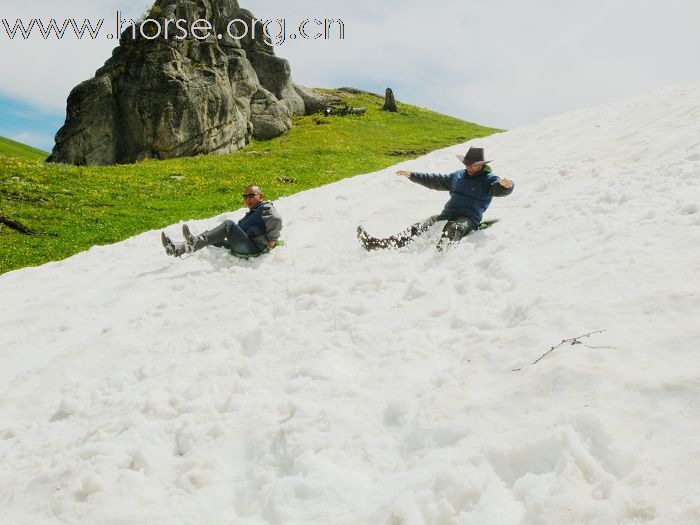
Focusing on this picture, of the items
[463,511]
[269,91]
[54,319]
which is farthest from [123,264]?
[269,91]

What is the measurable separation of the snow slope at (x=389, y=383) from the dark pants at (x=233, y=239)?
0.31 m

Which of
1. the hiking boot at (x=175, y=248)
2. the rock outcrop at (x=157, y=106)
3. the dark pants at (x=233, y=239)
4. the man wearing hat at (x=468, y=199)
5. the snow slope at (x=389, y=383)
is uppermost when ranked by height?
the rock outcrop at (x=157, y=106)

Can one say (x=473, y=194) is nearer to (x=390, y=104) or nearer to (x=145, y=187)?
(x=145, y=187)

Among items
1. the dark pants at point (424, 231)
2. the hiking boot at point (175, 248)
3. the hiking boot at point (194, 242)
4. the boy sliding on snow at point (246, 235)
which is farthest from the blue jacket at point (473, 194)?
the hiking boot at point (175, 248)

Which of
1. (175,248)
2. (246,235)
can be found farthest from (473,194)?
(175,248)

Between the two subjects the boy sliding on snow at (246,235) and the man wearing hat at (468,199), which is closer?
the man wearing hat at (468,199)

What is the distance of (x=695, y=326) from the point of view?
4.07 m

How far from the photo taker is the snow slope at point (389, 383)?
317 centimetres

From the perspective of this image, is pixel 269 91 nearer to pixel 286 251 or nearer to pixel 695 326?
pixel 286 251

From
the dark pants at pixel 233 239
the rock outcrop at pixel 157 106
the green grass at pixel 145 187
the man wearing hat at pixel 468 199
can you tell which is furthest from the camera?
the rock outcrop at pixel 157 106

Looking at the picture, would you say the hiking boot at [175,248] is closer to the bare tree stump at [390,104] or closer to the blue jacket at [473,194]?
the blue jacket at [473,194]

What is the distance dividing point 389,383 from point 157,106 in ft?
133

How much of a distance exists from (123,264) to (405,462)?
8978mm

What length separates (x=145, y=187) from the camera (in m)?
23.3
